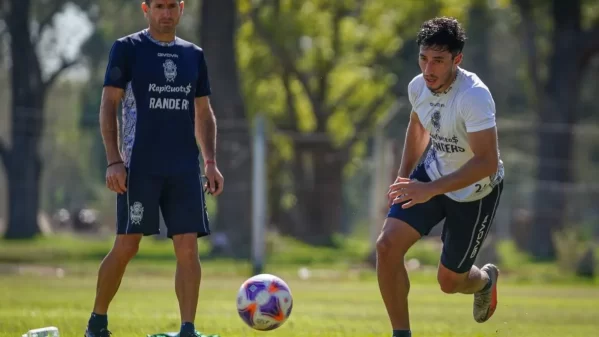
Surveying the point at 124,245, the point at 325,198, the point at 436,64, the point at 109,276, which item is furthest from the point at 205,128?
the point at 325,198

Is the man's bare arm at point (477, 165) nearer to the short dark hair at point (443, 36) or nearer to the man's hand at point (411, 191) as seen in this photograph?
the man's hand at point (411, 191)

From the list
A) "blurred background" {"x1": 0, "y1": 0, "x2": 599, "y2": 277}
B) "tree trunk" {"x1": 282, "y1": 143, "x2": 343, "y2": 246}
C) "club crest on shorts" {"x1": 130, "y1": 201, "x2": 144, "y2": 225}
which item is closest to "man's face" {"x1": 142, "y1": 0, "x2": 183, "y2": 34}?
"club crest on shorts" {"x1": 130, "y1": 201, "x2": 144, "y2": 225}

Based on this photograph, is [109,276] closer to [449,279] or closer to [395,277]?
[395,277]

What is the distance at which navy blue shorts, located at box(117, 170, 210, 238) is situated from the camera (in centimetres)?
827

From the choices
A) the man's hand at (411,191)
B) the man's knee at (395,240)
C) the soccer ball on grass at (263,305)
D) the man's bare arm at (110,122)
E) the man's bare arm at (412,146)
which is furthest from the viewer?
the man's bare arm at (412,146)

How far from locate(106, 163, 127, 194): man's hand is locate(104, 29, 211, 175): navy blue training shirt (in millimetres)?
110

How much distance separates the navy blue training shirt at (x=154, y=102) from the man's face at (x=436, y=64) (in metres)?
1.60

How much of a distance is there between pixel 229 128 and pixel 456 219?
18196 millimetres

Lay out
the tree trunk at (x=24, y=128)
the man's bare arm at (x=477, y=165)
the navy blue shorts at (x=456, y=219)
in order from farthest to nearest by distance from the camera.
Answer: the tree trunk at (x=24, y=128) → the navy blue shorts at (x=456, y=219) → the man's bare arm at (x=477, y=165)

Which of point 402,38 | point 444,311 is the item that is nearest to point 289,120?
point 402,38

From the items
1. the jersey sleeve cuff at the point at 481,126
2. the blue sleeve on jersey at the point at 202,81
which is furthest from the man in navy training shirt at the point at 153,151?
the jersey sleeve cuff at the point at 481,126

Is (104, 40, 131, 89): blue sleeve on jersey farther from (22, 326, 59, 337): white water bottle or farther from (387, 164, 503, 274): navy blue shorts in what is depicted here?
(387, 164, 503, 274): navy blue shorts

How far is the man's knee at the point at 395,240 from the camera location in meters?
8.27

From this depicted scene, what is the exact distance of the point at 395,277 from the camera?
8258 millimetres
